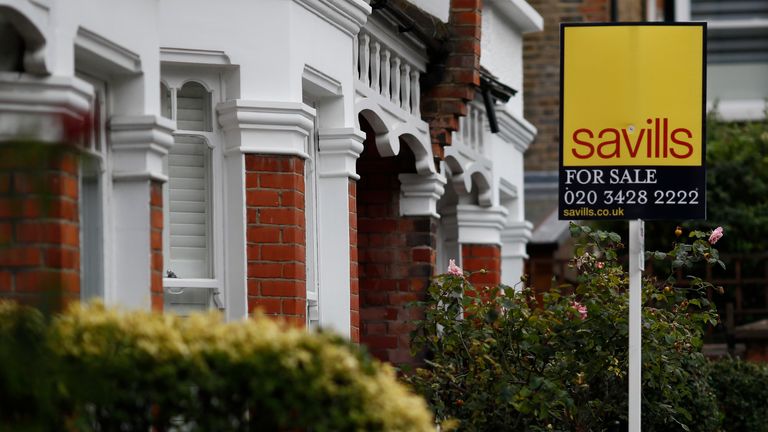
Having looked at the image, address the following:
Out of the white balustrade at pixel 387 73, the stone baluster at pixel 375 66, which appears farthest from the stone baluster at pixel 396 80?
the stone baluster at pixel 375 66

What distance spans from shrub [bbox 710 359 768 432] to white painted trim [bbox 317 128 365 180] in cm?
473

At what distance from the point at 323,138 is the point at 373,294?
2830 millimetres

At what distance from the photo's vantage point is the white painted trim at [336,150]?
923 cm

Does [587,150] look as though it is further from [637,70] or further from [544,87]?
[544,87]

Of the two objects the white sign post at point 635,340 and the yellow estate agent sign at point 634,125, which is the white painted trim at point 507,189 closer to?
the yellow estate agent sign at point 634,125

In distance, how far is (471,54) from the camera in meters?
11.9

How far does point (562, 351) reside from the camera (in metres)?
9.35

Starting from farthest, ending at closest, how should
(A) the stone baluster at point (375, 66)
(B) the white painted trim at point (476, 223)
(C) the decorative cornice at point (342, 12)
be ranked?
(B) the white painted trim at point (476, 223) → (A) the stone baluster at point (375, 66) → (C) the decorative cornice at point (342, 12)

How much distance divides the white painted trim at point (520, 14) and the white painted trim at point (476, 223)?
65.9 inches

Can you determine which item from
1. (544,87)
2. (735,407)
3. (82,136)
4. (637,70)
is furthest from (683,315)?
(544,87)

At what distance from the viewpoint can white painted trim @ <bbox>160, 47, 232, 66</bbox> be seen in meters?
8.05

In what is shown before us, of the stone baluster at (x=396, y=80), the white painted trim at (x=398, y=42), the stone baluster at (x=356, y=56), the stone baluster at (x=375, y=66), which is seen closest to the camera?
the stone baluster at (x=356, y=56)

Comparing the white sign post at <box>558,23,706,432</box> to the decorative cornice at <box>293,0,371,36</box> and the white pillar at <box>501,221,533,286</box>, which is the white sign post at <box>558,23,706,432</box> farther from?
the white pillar at <box>501,221,533,286</box>

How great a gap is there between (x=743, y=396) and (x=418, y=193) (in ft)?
10.3
